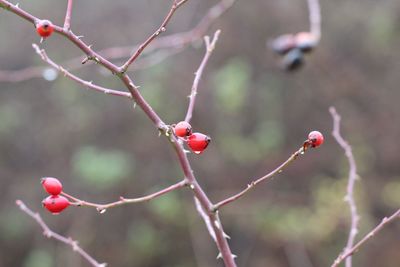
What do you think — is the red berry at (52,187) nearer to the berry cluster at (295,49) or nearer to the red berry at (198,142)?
the red berry at (198,142)

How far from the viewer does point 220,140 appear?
18.5ft

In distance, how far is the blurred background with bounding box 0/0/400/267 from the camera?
5.30 meters

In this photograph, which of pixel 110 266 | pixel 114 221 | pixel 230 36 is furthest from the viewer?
pixel 230 36

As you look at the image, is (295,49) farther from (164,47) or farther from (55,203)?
(55,203)

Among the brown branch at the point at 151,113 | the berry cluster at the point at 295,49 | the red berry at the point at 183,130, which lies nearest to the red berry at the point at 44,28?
the brown branch at the point at 151,113

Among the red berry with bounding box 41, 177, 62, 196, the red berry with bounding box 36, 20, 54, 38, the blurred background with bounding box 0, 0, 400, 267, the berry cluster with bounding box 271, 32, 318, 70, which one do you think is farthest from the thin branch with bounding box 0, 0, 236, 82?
the blurred background with bounding box 0, 0, 400, 267

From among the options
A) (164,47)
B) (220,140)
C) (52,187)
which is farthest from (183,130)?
(220,140)

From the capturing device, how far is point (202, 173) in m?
5.67

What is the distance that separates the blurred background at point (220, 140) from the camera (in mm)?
5305

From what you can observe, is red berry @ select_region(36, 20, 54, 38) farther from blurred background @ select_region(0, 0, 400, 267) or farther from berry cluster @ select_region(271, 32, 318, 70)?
blurred background @ select_region(0, 0, 400, 267)

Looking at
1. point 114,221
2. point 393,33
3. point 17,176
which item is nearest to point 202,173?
point 114,221

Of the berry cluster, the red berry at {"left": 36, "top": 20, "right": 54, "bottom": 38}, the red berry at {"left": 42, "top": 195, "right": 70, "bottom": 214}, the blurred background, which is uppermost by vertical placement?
the blurred background

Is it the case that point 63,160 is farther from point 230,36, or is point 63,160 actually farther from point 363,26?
point 363,26

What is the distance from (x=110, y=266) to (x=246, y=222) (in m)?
1.42
